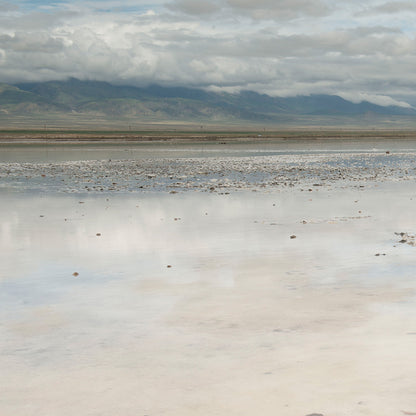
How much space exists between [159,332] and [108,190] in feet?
62.7

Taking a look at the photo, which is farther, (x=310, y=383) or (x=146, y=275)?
(x=146, y=275)

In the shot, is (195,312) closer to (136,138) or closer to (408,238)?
(408,238)

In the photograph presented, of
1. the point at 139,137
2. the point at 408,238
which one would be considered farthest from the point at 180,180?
the point at 139,137

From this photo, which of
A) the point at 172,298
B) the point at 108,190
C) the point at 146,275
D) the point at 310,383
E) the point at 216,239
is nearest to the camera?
the point at 310,383

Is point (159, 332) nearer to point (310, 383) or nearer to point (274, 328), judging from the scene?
point (274, 328)

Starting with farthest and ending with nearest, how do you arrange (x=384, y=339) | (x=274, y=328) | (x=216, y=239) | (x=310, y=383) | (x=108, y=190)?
1. (x=108, y=190)
2. (x=216, y=239)
3. (x=274, y=328)
4. (x=384, y=339)
5. (x=310, y=383)

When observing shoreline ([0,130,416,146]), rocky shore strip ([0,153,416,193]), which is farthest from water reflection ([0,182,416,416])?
shoreline ([0,130,416,146])

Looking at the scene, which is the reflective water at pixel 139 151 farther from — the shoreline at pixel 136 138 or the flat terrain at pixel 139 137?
the flat terrain at pixel 139 137

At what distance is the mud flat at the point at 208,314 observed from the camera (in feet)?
18.5

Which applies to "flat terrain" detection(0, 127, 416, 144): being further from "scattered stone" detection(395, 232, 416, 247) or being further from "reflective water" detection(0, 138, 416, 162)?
"scattered stone" detection(395, 232, 416, 247)

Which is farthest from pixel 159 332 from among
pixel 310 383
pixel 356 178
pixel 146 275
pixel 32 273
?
pixel 356 178

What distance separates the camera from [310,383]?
5809 millimetres

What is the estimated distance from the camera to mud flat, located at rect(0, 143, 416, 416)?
18.5ft

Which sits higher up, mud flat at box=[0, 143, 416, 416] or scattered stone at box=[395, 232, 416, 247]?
scattered stone at box=[395, 232, 416, 247]
